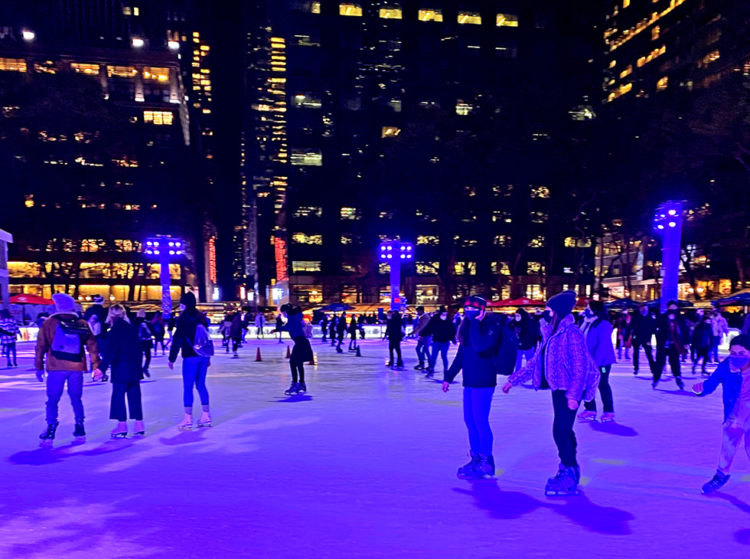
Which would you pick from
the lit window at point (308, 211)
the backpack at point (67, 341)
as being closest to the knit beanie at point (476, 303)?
the backpack at point (67, 341)

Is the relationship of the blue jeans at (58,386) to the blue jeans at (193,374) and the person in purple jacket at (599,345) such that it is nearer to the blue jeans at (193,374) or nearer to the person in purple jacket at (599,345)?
the blue jeans at (193,374)

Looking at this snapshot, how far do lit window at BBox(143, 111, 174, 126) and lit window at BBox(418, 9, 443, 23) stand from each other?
120 feet

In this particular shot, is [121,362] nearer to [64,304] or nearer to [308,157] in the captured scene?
[64,304]

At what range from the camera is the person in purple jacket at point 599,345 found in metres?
8.08

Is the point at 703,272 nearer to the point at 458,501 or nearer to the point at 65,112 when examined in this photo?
the point at 65,112

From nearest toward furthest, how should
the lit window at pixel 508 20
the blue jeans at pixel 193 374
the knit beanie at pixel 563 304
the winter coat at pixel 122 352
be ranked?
the knit beanie at pixel 563 304 < the winter coat at pixel 122 352 < the blue jeans at pixel 193 374 < the lit window at pixel 508 20

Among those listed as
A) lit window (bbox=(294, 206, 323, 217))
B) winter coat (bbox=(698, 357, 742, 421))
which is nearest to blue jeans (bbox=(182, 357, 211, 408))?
winter coat (bbox=(698, 357, 742, 421))

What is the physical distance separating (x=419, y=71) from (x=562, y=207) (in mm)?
35467

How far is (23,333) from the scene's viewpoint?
33.7 meters

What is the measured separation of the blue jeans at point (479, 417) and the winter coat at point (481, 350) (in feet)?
0.28

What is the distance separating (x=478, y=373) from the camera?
18.3 feet

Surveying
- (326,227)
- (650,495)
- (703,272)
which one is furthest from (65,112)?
(703,272)

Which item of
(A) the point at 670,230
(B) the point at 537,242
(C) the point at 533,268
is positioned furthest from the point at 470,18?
(A) the point at 670,230

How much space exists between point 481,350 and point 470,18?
80.5 metres
